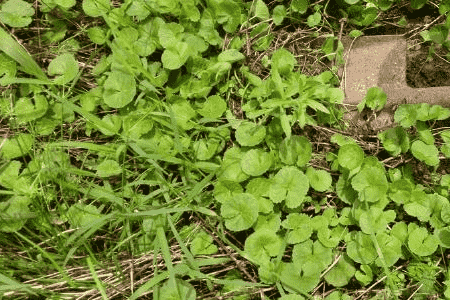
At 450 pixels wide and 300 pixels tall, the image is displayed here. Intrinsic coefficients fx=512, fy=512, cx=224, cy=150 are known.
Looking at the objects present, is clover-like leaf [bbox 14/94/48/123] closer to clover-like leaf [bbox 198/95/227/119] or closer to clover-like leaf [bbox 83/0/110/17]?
clover-like leaf [bbox 83/0/110/17]

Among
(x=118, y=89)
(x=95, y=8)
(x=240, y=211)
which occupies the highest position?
(x=95, y=8)

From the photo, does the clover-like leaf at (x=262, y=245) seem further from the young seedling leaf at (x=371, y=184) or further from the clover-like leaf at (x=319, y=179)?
the young seedling leaf at (x=371, y=184)

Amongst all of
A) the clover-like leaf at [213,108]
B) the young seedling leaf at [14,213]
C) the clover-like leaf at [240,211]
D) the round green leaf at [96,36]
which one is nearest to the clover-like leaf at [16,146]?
the young seedling leaf at [14,213]

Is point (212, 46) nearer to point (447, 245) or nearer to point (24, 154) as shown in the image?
point (24, 154)

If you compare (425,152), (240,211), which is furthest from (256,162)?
(425,152)

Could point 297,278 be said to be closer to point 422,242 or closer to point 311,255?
point 311,255
